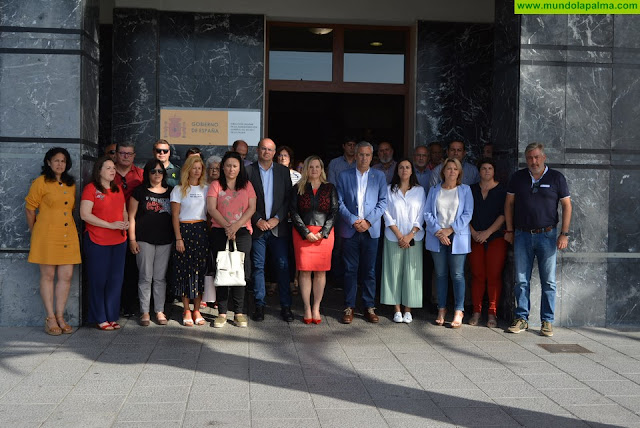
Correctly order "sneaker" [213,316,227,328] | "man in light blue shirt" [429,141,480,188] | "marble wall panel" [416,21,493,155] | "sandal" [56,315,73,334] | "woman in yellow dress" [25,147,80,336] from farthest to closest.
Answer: "marble wall panel" [416,21,493,155]
"man in light blue shirt" [429,141,480,188]
"sneaker" [213,316,227,328]
"sandal" [56,315,73,334]
"woman in yellow dress" [25,147,80,336]

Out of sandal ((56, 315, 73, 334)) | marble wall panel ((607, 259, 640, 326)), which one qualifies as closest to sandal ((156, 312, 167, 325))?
sandal ((56, 315, 73, 334))

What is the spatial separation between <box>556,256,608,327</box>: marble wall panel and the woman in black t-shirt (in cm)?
68

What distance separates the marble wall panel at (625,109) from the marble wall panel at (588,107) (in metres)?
0.07

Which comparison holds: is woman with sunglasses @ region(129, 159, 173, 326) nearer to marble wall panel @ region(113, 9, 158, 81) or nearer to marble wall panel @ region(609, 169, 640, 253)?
marble wall panel @ region(113, 9, 158, 81)

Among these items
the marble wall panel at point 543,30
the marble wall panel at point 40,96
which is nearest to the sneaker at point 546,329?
the marble wall panel at point 543,30

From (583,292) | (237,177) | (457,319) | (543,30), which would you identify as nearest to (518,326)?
(457,319)

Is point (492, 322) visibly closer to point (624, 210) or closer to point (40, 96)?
point (624, 210)

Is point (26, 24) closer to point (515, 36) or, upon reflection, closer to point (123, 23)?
point (123, 23)

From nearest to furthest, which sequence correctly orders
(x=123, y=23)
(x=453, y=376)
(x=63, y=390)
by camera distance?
(x=63, y=390) < (x=453, y=376) < (x=123, y=23)

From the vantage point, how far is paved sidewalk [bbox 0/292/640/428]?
4512 millimetres

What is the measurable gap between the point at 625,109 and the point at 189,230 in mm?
4760

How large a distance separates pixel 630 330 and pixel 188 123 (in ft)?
20.2

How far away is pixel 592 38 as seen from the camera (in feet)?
24.5

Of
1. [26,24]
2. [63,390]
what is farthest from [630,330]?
[26,24]
